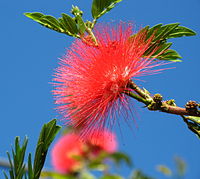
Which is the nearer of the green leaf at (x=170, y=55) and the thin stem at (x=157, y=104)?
the thin stem at (x=157, y=104)

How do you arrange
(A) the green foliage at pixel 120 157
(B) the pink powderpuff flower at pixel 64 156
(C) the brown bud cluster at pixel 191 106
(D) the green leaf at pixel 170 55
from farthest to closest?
(B) the pink powderpuff flower at pixel 64 156
(A) the green foliage at pixel 120 157
(D) the green leaf at pixel 170 55
(C) the brown bud cluster at pixel 191 106

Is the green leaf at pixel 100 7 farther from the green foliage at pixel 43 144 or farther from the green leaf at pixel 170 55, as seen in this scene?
the green foliage at pixel 43 144

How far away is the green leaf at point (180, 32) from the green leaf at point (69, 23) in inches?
15.1

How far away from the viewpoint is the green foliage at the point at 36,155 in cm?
134

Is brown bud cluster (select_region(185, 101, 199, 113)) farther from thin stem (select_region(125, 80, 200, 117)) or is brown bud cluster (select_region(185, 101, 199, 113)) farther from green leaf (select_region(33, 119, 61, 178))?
green leaf (select_region(33, 119, 61, 178))

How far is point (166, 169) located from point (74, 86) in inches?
64.0

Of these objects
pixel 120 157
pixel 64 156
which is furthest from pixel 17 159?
pixel 64 156

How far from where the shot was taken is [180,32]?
1.38 metres

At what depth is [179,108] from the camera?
1168 millimetres

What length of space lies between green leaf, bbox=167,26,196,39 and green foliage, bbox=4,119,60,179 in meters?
0.59

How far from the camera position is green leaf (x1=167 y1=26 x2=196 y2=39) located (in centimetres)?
137

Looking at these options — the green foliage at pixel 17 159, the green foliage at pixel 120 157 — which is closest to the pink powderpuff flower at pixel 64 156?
the green foliage at pixel 120 157

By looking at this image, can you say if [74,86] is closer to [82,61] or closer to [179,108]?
[82,61]

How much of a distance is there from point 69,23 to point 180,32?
1.48ft
